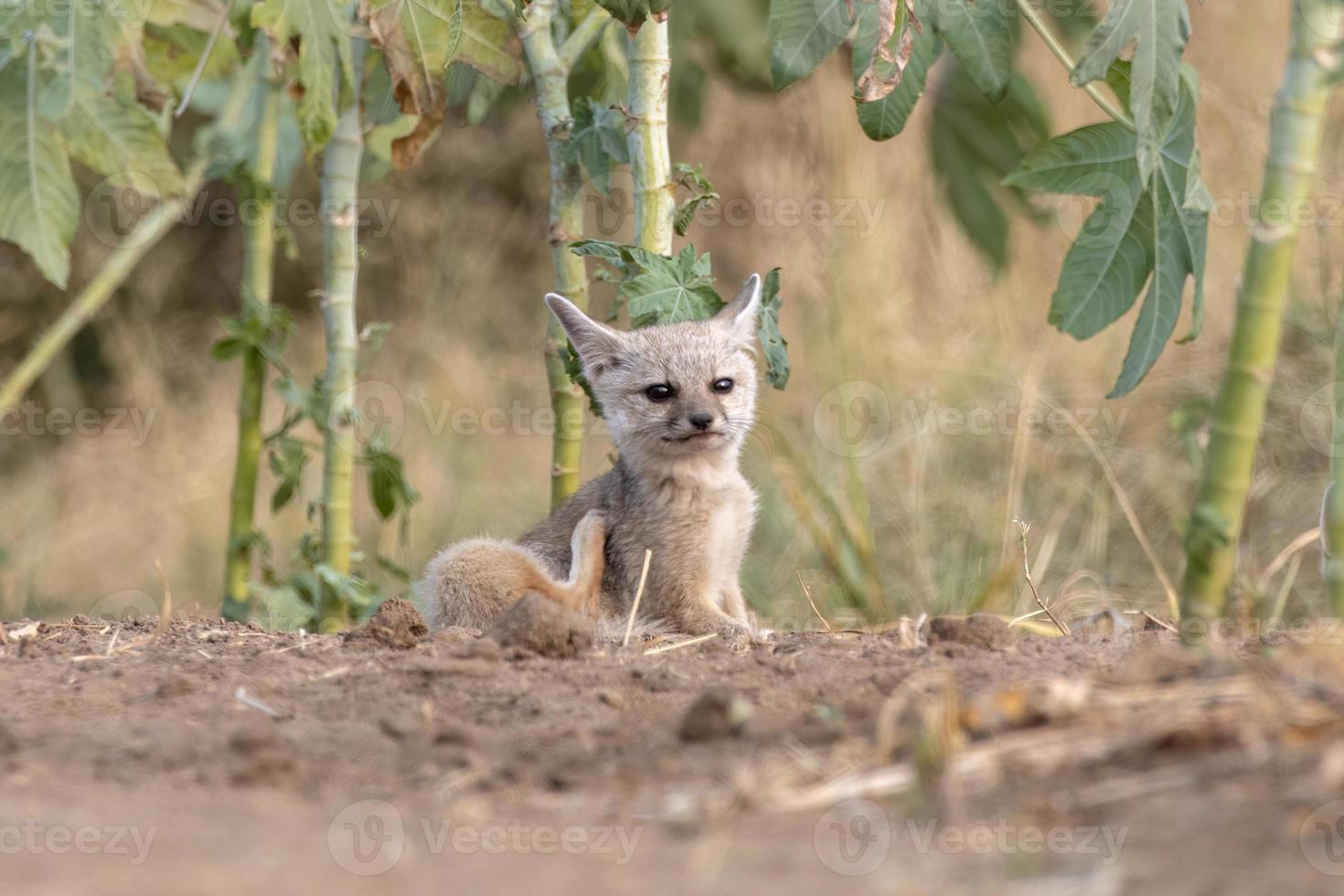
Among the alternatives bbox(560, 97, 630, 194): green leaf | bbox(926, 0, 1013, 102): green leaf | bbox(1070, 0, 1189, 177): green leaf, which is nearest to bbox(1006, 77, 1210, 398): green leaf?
bbox(926, 0, 1013, 102): green leaf

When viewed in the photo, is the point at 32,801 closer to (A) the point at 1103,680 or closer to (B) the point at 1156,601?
(A) the point at 1103,680

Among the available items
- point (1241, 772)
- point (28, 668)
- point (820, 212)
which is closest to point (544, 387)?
point (820, 212)

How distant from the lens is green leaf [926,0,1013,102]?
379 cm

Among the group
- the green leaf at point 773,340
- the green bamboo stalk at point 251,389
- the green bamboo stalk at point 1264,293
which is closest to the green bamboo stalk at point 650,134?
the green leaf at point 773,340

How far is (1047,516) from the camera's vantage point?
6.82 m

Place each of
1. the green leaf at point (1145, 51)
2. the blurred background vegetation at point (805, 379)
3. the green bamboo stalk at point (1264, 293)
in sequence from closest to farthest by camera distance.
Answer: the green bamboo stalk at point (1264, 293) < the green leaf at point (1145, 51) < the blurred background vegetation at point (805, 379)

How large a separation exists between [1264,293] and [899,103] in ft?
4.69

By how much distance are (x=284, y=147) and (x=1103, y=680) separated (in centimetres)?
439

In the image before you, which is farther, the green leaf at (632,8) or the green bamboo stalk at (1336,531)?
the green leaf at (632,8)

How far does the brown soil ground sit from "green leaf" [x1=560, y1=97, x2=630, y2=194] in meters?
1.96

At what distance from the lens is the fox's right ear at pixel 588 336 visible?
14.5 feet

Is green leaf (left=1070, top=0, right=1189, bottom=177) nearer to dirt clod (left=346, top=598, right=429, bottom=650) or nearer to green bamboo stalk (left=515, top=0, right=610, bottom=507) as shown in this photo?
green bamboo stalk (left=515, top=0, right=610, bottom=507)

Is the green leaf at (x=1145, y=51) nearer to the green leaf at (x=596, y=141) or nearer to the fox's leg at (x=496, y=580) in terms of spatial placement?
the green leaf at (x=596, y=141)

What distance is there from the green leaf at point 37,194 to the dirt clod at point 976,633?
237 cm
